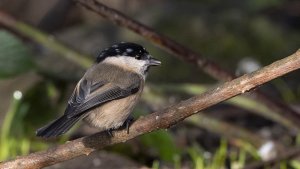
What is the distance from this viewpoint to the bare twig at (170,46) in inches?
152

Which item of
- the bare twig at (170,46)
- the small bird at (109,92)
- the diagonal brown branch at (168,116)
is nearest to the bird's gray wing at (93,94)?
the small bird at (109,92)

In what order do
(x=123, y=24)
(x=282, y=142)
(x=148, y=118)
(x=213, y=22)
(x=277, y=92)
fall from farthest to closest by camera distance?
1. (x=213, y=22)
2. (x=277, y=92)
3. (x=282, y=142)
4. (x=123, y=24)
5. (x=148, y=118)

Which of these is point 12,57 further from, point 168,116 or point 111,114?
point 168,116

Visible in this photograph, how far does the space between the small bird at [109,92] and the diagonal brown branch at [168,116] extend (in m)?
0.10

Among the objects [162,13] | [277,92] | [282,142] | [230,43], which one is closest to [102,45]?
[162,13]

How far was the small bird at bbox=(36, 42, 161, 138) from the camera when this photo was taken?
132 inches

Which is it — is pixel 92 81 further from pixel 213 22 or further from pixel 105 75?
pixel 213 22

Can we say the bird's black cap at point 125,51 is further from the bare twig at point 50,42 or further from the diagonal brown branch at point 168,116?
the bare twig at point 50,42

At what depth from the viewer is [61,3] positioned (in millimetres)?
6836

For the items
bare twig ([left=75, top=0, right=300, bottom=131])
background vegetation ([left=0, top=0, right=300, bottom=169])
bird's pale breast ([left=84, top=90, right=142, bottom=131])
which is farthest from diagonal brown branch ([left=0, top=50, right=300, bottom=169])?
background vegetation ([left=0, top=0, right=300, bottom=169])

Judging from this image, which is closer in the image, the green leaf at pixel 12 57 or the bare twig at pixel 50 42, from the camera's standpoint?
the green leaf at pixel 12 57

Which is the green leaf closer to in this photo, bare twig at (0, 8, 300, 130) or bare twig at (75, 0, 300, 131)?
bare twig at (0, 8, 300, 130)

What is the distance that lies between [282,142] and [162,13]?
1.94 m

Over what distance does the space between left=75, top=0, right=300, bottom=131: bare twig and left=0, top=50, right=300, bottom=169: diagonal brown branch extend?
2.45 ft
